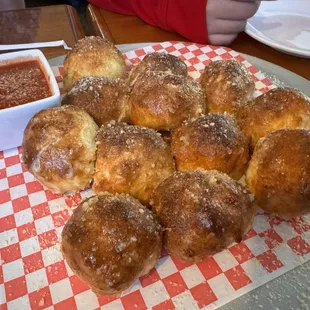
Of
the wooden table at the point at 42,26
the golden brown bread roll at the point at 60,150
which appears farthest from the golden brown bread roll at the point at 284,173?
the wooden table at the point at 42,26

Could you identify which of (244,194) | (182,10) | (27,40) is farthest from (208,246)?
(27,40)

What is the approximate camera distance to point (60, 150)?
3.77 ft

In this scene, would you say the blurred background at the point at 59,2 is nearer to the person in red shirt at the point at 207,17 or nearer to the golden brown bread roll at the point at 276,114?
the person in red shirt at the point at 207,17

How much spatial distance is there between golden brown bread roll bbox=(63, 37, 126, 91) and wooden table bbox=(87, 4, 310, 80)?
1.92ft

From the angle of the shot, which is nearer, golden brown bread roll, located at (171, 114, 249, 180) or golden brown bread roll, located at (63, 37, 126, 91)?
golden brown bread roll, located at (171, 114, 249, 180)

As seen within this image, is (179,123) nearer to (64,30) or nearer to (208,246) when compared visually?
(208,246)

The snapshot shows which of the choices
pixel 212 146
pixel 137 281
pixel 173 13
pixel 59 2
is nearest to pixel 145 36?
pixel 173 13

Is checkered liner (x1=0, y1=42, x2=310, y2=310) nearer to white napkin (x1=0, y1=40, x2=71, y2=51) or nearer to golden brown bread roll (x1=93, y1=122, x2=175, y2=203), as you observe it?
golden brown bread roll (x1=93, y1=122, x2=175, y2=203)

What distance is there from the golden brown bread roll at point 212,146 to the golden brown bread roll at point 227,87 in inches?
7.6

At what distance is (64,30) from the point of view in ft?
7.41

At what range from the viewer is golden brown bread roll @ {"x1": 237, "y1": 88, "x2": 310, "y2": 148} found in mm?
1277

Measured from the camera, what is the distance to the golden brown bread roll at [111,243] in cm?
93

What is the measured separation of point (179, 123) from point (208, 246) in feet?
1.55

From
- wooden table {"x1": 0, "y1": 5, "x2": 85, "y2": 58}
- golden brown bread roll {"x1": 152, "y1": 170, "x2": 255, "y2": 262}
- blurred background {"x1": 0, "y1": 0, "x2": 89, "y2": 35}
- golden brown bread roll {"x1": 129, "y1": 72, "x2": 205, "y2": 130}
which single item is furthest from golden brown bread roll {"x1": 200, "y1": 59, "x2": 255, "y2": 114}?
blurred background {"x1": 0, "y1": 0, "x2": 89, "y2": 35}
